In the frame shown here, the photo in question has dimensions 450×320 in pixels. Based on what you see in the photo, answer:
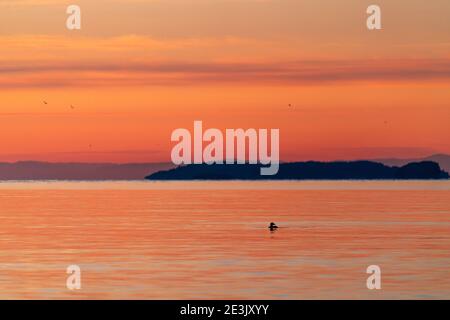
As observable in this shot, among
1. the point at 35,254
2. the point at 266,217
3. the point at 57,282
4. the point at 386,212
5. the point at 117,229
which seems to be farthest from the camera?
the point at 386,212

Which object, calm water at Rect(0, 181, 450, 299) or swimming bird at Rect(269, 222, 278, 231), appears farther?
swimming bird at Rect(269, 222, 278, 231)

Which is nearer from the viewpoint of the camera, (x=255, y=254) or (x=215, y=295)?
(x=215, y=295)

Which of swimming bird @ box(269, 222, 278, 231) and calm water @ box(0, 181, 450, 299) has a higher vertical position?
swimming bird @ box(269, 222, 278, 231)

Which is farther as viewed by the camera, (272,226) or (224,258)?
(272,226)

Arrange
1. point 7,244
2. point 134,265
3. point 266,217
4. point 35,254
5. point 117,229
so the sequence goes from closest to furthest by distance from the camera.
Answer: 1. point 134,265
2. point 35,254
3. point 7,244
4. point 117,229
5. point 266,217

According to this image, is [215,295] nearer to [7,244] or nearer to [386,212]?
[7,244]

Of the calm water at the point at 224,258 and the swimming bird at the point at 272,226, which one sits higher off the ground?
the swimming bird at the point at 272,226

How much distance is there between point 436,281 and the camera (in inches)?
2028

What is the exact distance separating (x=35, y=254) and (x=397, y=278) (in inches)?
998

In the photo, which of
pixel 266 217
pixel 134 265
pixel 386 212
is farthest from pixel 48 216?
pixel 134 265

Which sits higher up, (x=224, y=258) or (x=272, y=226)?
(x=272, y=226)

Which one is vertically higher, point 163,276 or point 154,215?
point 154,215

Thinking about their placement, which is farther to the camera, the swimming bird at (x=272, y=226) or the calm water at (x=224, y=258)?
the swimming bird at (x=272, y=226)
